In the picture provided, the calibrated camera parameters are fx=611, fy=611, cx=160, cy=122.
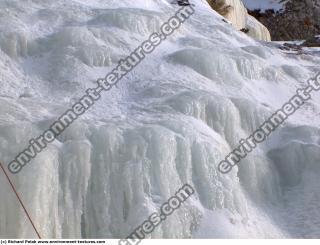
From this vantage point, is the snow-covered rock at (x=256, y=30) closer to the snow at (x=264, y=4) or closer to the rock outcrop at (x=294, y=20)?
the rock outcrop at (x=294, y=20)

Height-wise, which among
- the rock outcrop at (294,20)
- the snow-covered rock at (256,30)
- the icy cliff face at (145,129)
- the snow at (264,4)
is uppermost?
the snow at (264,4)

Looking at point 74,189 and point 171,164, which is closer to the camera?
point 74,189

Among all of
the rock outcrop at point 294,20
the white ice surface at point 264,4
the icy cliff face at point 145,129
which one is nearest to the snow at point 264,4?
the white ice surface at point 264,4

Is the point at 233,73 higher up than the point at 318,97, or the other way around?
the point at 233,73

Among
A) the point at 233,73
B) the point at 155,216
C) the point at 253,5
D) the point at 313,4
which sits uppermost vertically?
the point at 253,5

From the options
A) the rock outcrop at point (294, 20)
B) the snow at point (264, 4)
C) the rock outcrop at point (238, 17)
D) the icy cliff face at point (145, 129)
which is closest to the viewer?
the icy cliff face at point (145, 129)

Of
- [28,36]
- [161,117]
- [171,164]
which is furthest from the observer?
[28,36]

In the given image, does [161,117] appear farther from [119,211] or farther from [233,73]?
[233,73]

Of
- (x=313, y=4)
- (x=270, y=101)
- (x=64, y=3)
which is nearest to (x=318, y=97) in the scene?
(x=270, y=101)

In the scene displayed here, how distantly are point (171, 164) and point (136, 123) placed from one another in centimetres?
63

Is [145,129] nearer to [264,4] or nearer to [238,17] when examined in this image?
A: [238,17]

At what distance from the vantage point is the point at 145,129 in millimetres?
6039

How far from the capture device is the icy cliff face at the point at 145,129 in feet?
17.8

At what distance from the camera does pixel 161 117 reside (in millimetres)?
6598
